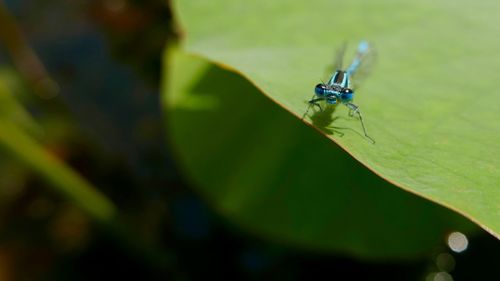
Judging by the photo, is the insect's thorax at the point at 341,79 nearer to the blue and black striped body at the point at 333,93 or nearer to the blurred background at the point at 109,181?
the blue and black striped body at the point at 333,93

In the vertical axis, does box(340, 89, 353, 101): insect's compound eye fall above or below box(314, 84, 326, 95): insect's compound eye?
above

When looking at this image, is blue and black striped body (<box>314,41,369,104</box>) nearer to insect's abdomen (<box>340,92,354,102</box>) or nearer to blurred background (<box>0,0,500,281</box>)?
insect's abdomen (<box>340,92,354,102</box>)

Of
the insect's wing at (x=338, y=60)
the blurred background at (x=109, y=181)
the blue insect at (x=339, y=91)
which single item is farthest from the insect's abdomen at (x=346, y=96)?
the blurred background at (x=109, y=181)

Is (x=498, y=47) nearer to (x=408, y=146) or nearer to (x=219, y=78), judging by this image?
(x=408, y=146)

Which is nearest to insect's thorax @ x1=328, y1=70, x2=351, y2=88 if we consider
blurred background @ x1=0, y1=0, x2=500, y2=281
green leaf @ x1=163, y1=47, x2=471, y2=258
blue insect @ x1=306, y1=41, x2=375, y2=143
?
blue insect @ x1=306, y1=41, x2=375, y2=143

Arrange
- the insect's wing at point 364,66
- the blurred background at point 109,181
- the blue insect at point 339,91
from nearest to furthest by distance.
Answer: the blue insect at point 339,91, the insect's wing at point 364,66, the blurred background at point 109,181

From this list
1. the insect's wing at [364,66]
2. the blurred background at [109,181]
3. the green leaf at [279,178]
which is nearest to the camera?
the insect's wing at [364,66]

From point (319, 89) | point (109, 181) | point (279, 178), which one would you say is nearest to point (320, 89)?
point (319, 89)

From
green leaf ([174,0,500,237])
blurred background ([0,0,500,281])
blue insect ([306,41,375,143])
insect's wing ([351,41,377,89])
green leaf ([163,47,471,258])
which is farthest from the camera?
blurred background ([0,0,500,281])
